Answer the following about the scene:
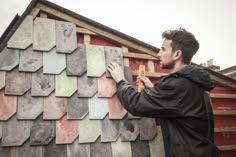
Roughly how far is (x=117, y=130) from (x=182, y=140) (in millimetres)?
627

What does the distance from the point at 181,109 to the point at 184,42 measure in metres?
0.74

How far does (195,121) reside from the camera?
1958 mm

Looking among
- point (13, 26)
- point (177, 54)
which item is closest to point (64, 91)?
point (13, 26)

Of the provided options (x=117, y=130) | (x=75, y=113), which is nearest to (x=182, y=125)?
(x=117, y=130)

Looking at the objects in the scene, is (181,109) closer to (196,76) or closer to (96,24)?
(196,76)

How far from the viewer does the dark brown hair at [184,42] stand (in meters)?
2.29

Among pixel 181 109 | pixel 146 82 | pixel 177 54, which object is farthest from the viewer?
pixel 146 82

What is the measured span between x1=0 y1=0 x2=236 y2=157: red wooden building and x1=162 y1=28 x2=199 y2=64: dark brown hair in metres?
0.48

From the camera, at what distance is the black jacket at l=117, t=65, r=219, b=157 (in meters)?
1.90

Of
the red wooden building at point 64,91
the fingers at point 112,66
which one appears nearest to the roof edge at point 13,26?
the red wooden building at point 64,91

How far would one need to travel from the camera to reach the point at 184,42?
230cm

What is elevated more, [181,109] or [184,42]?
[184,42]

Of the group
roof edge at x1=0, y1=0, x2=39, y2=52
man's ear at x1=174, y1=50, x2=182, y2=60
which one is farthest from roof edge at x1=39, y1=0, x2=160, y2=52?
man's ear at x1=174, y1=50, x2=182, y2=60

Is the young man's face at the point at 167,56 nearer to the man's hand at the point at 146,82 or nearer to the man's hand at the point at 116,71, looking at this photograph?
the man's hand at the point at 146,82
